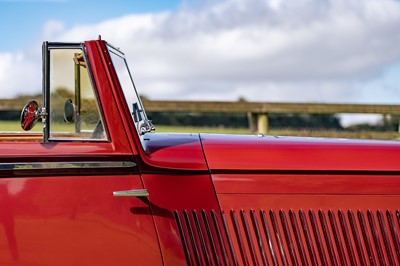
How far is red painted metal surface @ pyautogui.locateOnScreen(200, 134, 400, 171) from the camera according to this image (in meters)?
2.88

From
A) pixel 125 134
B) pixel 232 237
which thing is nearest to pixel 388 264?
pixel 232 237

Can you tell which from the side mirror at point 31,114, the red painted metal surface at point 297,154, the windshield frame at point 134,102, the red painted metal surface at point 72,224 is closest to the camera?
the red painted metal surface at point 72,224

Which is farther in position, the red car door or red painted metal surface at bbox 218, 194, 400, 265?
red painted metal surface at bbox 218, 194, 400, 265

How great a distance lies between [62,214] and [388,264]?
1.49 metres

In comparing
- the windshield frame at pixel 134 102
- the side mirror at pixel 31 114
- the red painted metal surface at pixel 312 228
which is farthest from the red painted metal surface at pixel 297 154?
the side mirror at pixel 31 114

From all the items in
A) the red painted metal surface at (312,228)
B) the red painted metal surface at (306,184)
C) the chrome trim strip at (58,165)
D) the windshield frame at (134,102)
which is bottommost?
the red painted metal surface at (312,228)

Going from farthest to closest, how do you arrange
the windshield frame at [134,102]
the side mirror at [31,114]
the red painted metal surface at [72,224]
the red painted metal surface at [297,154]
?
1. the windshield frame at [134,102]
2. the red painted metal surface at [297,154]
3. the side mirror at [31,114]
4. the red painted metal surface at [72,224]

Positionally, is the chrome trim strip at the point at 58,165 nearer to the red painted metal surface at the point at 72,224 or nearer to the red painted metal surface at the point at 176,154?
the red painted metal surface at the point at 72,224

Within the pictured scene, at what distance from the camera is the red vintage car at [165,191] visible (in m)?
2.62

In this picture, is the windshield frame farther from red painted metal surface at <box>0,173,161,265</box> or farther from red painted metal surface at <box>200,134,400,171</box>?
red painted metal surface at <box>0,173,161,265</box>

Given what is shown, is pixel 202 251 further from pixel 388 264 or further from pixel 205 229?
pixel 388 264

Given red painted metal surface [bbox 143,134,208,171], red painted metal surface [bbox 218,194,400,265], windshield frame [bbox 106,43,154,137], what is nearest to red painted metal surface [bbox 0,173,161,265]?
red painted metal surface [bbox 143,134,208,171]

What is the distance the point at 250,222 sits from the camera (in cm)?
283

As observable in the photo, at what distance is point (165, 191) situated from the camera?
2721 mm
